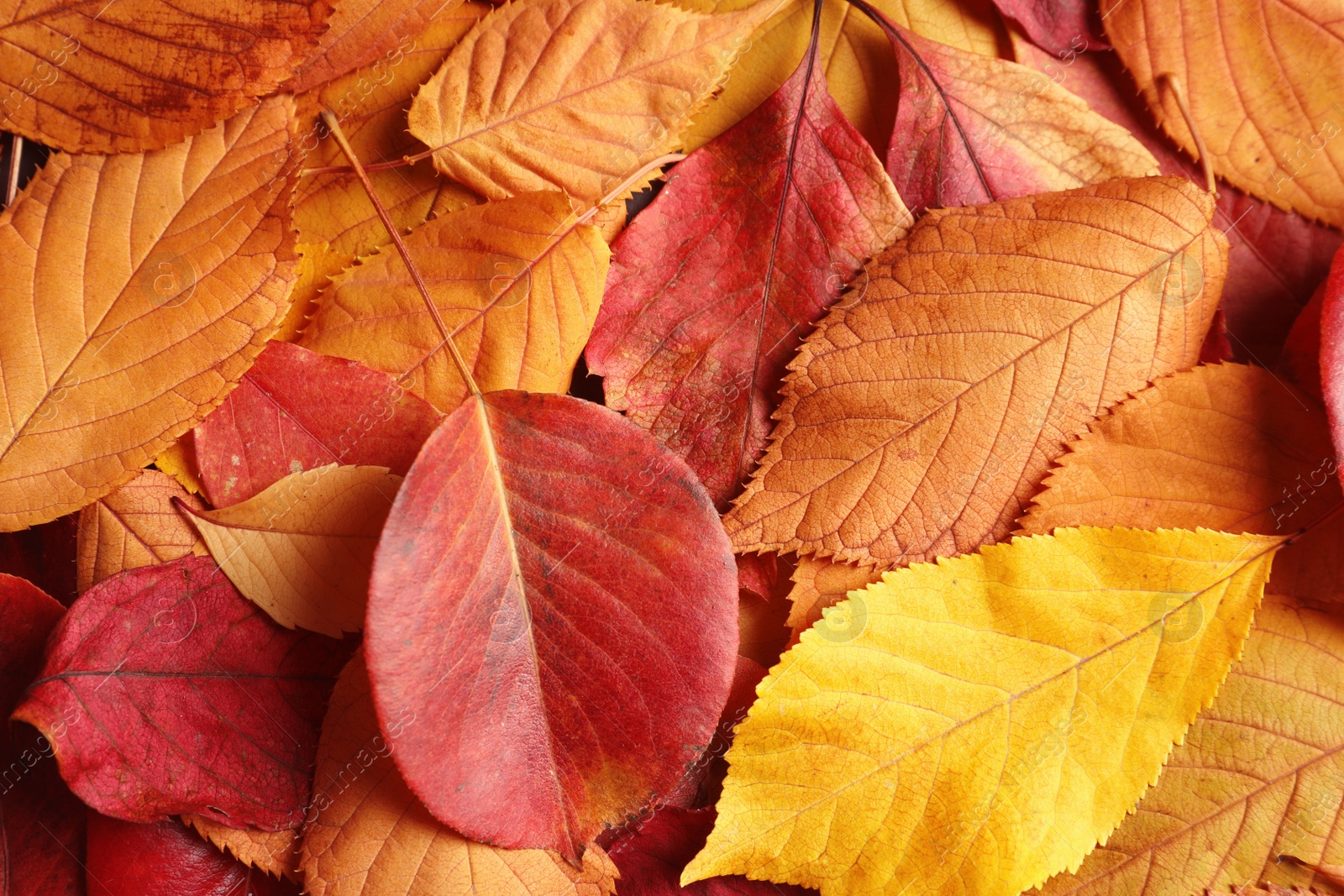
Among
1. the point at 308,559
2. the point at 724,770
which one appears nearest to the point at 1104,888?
the point at 724,770

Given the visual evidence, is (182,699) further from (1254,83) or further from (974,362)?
(1254,83)

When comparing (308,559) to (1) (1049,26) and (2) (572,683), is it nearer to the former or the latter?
(2) (572,683)

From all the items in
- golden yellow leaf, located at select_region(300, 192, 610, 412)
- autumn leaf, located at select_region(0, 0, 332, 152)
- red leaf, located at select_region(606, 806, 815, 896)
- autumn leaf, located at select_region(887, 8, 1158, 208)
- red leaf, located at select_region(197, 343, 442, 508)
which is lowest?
red leaf, located at select_region(606, 806, 815, 896)

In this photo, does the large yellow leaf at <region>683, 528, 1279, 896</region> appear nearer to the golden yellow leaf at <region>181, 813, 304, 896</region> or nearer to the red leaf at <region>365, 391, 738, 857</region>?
the red leaf at <region>365, 391, 738, 857</region>

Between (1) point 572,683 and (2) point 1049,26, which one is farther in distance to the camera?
(2) point 1049,26

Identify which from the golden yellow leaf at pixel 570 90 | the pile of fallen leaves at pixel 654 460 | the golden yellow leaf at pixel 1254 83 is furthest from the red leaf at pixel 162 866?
the golden yellow leaf at pixel 1254 83

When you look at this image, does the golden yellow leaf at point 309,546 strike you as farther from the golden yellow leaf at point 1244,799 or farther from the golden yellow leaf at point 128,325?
the golden yellow leaf at point 1244,799

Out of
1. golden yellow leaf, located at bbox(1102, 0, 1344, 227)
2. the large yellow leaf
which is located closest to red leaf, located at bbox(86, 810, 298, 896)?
the large yellow leaf
